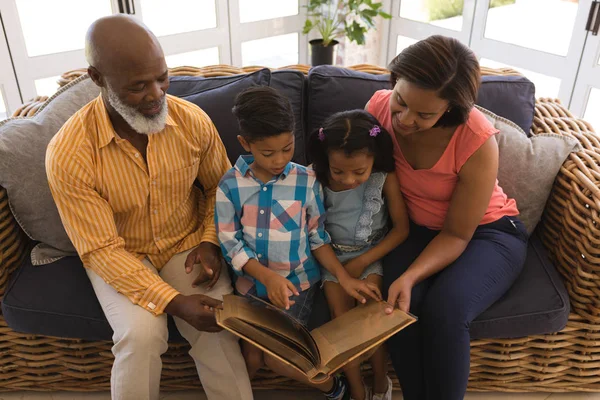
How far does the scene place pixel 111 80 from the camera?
135 cm

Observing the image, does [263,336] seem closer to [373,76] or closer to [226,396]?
[226,396]

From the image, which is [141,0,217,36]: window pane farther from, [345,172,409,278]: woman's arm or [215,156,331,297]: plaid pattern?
[345,172,409,278]: woman's arm

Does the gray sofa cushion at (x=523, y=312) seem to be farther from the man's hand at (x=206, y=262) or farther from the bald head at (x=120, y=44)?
the bald head at (x=120, y=44)

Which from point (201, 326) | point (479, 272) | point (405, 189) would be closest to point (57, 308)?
point (201, 326)

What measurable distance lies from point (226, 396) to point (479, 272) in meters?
0.78

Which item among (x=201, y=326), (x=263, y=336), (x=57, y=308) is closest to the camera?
(x=263, y=336)

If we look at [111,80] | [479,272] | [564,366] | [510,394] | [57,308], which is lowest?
[510,394]

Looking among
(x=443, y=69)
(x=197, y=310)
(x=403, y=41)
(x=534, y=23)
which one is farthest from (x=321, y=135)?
(x=403, y=41)

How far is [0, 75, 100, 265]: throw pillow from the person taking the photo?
159 cm

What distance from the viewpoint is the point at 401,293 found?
1.44 metres

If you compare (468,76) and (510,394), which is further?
(510,394)

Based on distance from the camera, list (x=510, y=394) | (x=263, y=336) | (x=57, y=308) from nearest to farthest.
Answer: (x=263, y=336) → (x=57, y=308) → (x=510, y=394)

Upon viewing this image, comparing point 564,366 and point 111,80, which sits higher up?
point 111,80

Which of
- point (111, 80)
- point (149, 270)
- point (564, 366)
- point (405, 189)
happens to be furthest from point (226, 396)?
point (564, 366)
